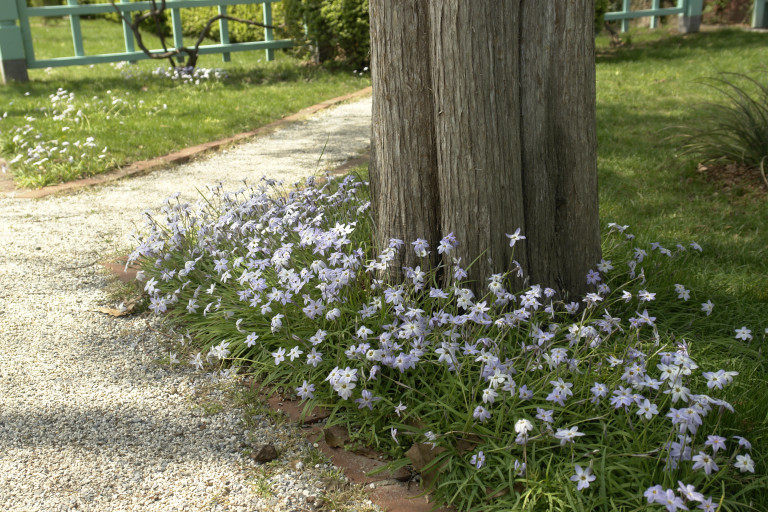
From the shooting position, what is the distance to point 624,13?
44.8 ft

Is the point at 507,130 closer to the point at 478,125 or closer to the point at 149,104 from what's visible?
the point at 478,125

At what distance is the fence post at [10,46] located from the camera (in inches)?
394

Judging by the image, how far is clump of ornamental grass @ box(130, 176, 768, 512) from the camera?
2.09 metres

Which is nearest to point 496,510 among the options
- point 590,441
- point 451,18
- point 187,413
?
point 590,441

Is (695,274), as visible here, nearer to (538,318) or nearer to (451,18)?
(538,318)

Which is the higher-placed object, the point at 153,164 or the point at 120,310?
the point at 153,164

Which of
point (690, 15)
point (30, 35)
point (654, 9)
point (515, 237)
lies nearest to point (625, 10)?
point (654, 9)

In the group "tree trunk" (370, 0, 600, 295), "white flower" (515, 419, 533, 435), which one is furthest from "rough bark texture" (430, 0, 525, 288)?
"white flower" (515, 419, 533, 435)

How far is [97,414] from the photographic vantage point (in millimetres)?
2799

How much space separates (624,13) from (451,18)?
12.4 metres

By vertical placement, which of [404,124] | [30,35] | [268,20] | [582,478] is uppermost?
[268,20]

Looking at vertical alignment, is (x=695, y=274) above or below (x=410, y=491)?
above

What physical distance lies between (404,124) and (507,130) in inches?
16.4

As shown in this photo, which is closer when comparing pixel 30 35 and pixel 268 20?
pixel 30 35
